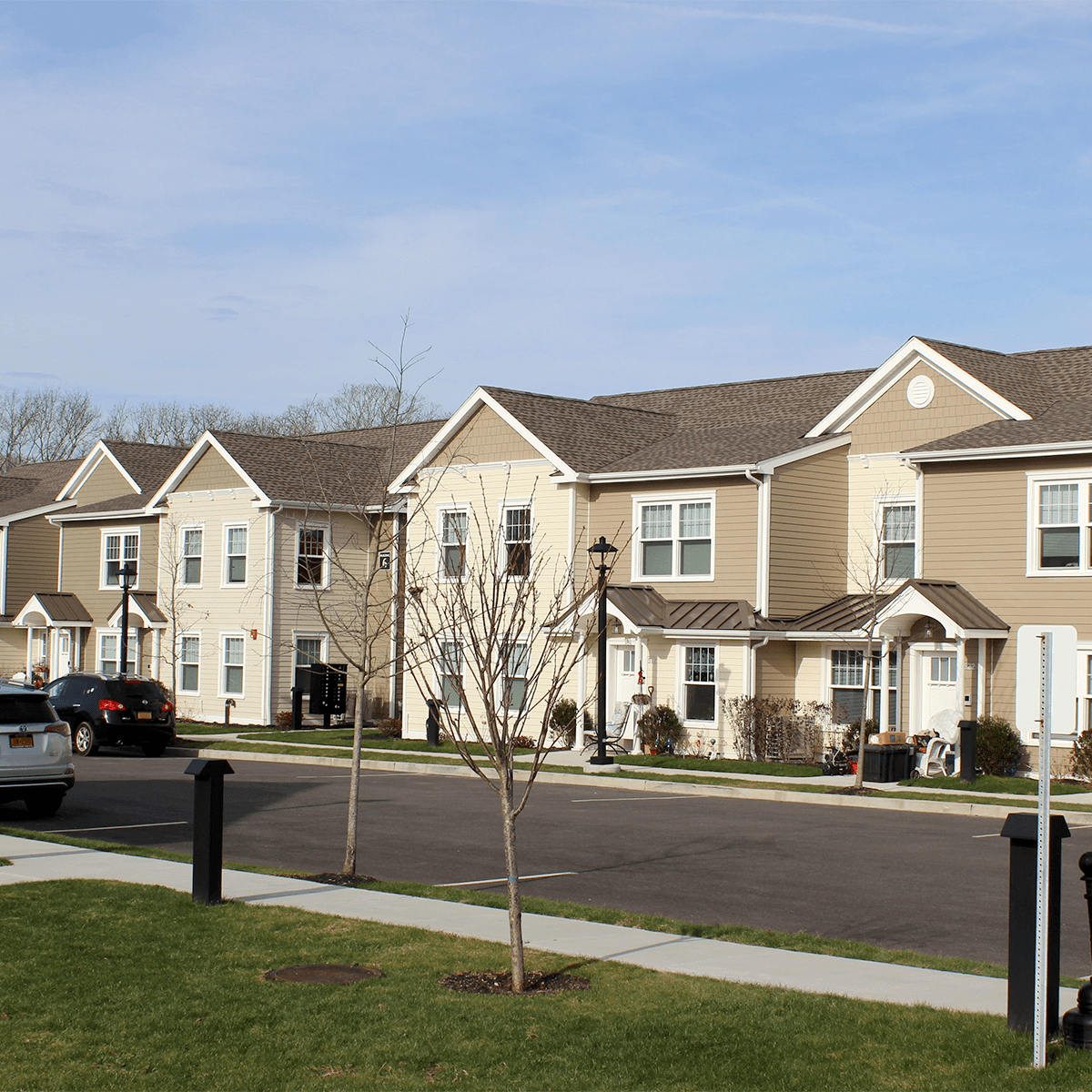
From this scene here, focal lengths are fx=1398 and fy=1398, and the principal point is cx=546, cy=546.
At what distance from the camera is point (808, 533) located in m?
29.7

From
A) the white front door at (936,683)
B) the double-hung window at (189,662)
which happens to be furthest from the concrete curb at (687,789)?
the double-hung window at (189,662)

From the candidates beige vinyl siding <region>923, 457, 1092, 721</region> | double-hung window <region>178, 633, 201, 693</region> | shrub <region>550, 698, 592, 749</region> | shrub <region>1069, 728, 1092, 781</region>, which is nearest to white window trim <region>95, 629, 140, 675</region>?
double-hung window <region>178, 633, 201, 693</region>

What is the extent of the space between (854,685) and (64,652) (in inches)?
1169

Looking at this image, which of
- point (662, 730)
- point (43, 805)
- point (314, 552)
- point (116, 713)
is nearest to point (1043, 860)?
point (43, 805)

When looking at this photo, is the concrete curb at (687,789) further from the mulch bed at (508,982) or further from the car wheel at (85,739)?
the mulch bed at (508,982)

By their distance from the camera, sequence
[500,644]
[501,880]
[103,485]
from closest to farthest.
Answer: [500,644]
[501,880]
[103,485]

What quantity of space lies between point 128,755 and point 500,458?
10.7 metres

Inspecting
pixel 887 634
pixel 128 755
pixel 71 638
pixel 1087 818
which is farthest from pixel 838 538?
pixel 71 638

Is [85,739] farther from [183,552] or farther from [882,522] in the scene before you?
[882,522]

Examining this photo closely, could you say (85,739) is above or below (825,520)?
below

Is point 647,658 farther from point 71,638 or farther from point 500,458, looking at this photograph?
point 71,638

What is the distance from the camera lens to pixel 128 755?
101 feet

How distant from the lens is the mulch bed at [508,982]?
8.60 m

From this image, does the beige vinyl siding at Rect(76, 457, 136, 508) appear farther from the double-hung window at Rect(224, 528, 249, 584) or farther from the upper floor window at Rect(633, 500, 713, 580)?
the upper floor window at Rect(633, 500, 713, 580)
